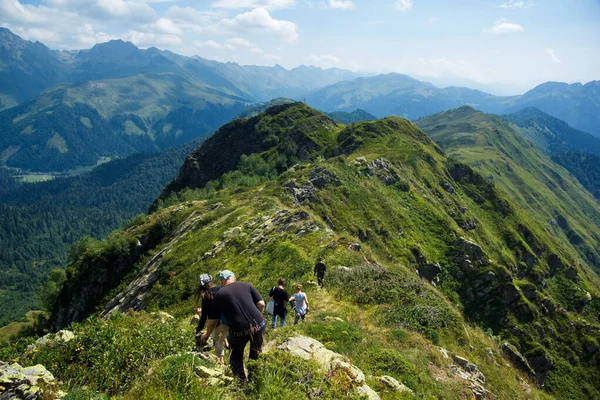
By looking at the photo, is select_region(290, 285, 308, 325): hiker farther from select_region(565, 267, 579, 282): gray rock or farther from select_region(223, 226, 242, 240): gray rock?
select_region(565, 267, 579, 282): gray rock

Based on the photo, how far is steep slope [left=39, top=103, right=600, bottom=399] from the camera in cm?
1964

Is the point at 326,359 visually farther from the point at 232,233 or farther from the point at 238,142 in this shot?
the point at 238,142

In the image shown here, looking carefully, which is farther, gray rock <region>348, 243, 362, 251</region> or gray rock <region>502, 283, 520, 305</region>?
gray rock <region>502, 283, 520, 305</region>

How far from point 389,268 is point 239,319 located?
90.8 feet

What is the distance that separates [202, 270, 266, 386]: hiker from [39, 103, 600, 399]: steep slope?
85cm

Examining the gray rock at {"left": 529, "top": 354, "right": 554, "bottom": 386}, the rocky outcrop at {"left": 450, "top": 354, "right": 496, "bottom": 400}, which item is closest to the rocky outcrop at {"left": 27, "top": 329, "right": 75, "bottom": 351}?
the rocky outcrop at {"left": 450, "top": 354, "right": 496, "bottom": 400}

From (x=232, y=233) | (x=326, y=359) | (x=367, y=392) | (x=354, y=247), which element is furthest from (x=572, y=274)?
(x=367, y=392)

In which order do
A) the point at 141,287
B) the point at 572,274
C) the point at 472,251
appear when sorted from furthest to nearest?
the point at 572,274 < the point at 472,251 < the point at 141,287

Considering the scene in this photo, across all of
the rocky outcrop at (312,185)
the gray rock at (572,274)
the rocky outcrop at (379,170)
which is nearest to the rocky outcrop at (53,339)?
the rocky outcrop at (312,185)

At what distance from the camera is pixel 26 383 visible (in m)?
8.59

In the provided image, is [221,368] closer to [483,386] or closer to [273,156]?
[483,386]

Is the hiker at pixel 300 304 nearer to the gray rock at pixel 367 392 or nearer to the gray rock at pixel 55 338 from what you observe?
the gray rock at pixel 367 392

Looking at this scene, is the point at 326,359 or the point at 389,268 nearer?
the point at 326,359

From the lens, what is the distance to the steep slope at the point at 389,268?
64.4ft
